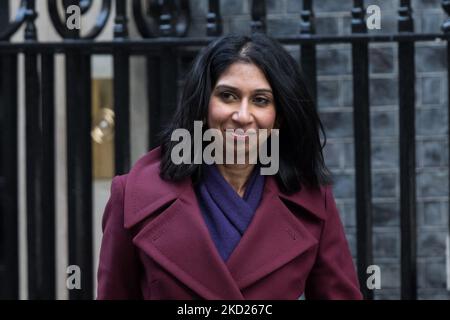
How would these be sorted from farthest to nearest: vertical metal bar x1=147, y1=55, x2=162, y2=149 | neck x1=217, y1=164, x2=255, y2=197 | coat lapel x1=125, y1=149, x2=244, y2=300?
1. vertical metal bar x1=147, y1=55, x2=162, y2=149
2. neck x1=217, y1=164, x2=255, y2=197
3. coat lapel x1=125, y1=149, x2=244, y2=300

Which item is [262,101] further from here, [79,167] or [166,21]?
[79,167]

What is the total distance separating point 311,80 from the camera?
13.1ft

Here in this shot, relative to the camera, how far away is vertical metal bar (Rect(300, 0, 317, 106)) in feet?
12.9

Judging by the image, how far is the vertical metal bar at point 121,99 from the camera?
409cm

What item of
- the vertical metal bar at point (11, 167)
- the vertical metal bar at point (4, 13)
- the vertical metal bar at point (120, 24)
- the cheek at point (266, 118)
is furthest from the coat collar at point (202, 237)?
the vertical metal bar at point (4, 13)

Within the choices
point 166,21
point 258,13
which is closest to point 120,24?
point 166,21

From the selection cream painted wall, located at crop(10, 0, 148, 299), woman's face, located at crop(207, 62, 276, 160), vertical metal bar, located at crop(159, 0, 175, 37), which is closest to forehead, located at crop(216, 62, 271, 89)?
woman's face, located at crop(207, 62, 276, 160)

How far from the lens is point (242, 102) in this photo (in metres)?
2.69

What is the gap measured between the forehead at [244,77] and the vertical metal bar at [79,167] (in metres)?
1.50

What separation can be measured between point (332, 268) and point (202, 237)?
403 mm

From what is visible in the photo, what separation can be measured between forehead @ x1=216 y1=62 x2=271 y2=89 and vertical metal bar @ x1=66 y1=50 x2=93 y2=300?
1501 millimetres

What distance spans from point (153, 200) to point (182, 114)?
0.85 feet

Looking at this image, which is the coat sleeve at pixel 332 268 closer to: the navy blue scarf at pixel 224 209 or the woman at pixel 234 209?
the woman at pixel 234 209

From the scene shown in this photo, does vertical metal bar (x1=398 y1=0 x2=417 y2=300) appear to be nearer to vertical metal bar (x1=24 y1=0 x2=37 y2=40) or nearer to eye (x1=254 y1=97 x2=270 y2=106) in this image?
eye (x1=254 y1=97 x2=270 y2=106)
